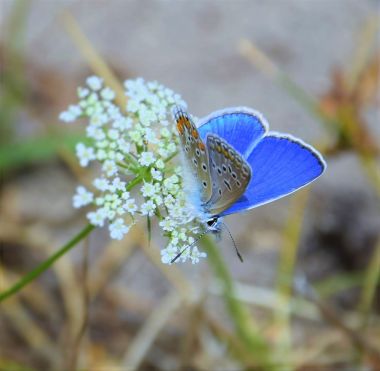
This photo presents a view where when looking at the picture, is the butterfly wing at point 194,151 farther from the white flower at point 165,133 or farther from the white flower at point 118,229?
the white flower at point 118,229

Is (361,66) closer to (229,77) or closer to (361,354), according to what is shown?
(229,77)

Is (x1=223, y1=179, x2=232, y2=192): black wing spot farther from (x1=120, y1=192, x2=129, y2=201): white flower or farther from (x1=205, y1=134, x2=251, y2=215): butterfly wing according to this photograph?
(x1=120, y1=192, x2=129, y2=201): white flower

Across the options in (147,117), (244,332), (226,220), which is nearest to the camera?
(147,117)

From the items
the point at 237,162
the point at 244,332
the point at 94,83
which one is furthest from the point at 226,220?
the point at 237,162

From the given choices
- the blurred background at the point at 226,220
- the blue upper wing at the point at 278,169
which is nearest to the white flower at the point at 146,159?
the blue upper wing at the point at 278,169

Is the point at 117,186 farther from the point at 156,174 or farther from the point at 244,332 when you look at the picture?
the point at 244,332

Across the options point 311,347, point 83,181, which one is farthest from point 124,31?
point 311,347

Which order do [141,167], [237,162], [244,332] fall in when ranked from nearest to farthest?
[237,162] → [141,167] → [244,332]
